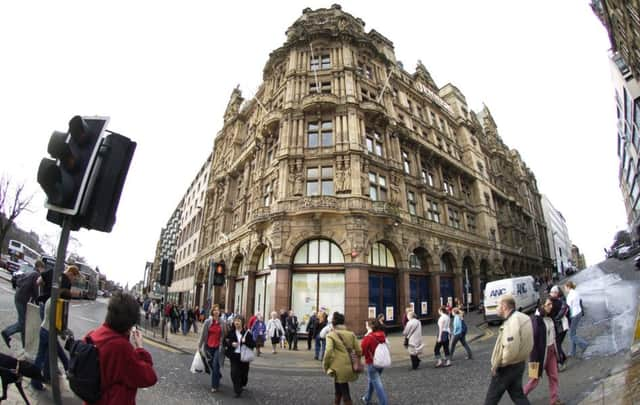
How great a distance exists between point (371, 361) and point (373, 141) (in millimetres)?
18443

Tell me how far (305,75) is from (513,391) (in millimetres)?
23140

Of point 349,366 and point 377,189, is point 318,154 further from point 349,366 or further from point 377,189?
point 349,366

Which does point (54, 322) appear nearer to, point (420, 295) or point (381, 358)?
point (381, 358)

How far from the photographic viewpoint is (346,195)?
60.9 feet

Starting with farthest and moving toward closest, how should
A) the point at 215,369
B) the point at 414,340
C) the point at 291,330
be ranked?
the point at 291,330, the point at 414,340, the point at 215,369

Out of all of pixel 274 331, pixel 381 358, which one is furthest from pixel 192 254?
pixel 381 358

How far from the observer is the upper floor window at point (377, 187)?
66.8 ft

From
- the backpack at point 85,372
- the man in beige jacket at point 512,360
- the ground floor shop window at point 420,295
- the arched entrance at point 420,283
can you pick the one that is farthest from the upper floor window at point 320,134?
the backpack at point 85,372

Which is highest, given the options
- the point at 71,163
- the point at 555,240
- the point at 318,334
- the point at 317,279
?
the point at 555,240

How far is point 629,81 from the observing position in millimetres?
38344

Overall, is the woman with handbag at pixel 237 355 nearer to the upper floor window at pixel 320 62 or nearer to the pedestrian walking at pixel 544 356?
the pedestrian walking at pixel 544 356

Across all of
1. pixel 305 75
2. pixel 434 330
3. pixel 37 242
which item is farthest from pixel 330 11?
pixel 37 242

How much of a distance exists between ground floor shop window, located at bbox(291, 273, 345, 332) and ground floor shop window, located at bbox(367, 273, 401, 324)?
6.89 feet

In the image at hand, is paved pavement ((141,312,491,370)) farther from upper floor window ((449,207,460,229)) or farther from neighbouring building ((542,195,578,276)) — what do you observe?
neighbouring building ((542,195,578,276))
